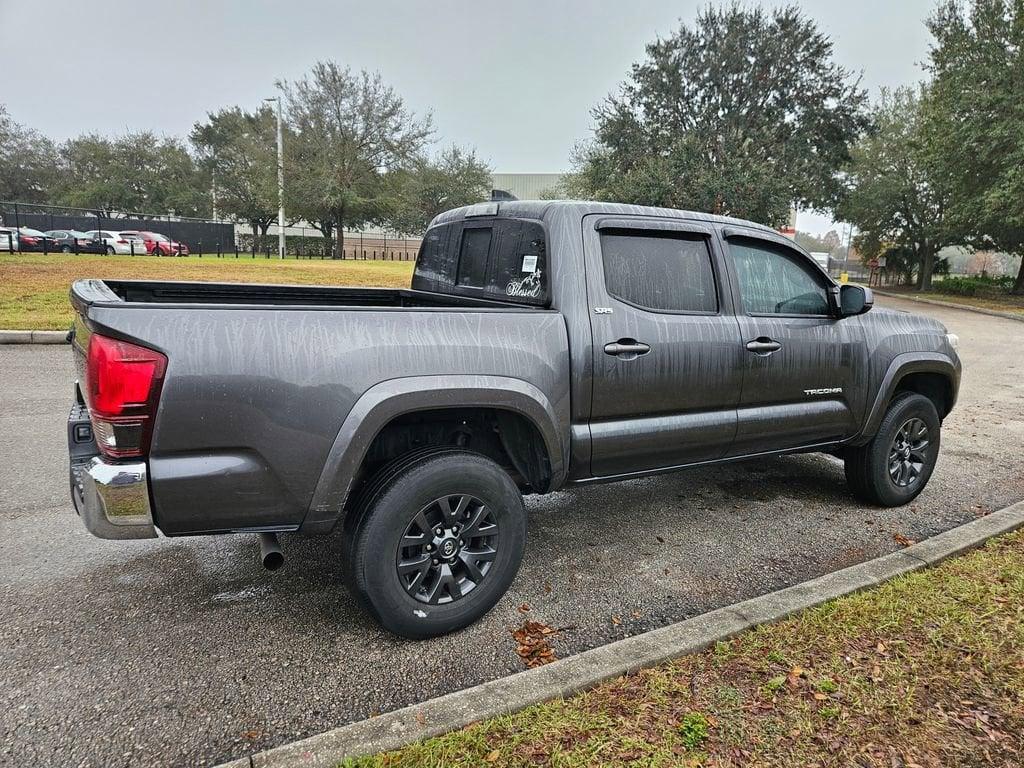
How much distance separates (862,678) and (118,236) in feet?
115

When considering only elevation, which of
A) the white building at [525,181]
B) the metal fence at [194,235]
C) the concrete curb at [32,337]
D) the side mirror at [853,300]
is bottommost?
the concrete curb at [32,337]

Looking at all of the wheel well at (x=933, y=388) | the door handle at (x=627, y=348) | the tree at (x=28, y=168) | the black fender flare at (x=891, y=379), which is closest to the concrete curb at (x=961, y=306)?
the wheel well at (x=933, y=388)

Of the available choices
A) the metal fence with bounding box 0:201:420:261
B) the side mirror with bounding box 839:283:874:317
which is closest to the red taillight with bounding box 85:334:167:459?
the side mirror with bounding box 839:283:874:317

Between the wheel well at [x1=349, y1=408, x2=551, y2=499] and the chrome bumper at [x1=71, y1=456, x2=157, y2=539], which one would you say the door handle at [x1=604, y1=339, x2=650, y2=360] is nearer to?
the wheel well at [x1=349, y1=408, x2=551, y2=499]

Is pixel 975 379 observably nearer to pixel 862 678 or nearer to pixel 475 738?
pixel 862 678

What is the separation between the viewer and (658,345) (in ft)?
10.4

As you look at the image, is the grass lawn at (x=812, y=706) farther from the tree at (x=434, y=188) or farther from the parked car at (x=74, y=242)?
the tree at (x=434, y=188)

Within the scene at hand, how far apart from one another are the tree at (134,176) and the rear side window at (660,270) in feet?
222

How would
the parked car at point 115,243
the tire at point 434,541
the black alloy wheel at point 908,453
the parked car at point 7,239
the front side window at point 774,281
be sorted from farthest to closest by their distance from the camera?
the parked car at point 115,243 → the parked car at point 7,239 → the black alloy wheel at point 908,453 → the front side window at point 774,281 → the tire at point 434,541

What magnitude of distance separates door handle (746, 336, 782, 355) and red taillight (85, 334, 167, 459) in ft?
9.25

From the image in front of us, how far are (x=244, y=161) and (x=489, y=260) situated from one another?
210ft

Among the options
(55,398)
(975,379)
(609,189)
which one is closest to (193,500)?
(55,398)

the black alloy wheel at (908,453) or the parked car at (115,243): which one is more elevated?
the parked car at (115,243)

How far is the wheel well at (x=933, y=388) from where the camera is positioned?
4.44 meters
